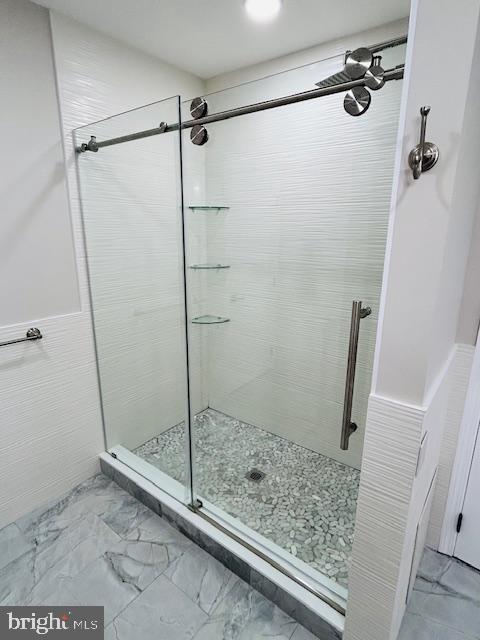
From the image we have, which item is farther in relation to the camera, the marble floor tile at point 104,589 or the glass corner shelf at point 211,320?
the glass corner shelf at point 211,320

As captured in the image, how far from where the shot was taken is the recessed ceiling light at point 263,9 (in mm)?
1379

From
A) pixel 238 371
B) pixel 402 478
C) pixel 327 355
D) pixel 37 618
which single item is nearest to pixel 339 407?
pixel 327 355

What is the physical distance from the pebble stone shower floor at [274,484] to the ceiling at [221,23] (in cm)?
198

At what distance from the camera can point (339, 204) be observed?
1780 millimetres

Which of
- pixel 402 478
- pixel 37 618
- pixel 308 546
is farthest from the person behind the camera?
pixel 308 546

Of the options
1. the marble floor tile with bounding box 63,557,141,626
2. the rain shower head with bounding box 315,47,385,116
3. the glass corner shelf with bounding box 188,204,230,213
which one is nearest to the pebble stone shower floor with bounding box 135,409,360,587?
the marble floor tile with bounding box 63,557,141,626

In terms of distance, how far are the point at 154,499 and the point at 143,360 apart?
2.54ft

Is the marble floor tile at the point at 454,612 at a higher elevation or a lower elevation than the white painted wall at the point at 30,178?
lower

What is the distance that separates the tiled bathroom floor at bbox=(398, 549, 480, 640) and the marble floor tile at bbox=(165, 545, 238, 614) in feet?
2.25

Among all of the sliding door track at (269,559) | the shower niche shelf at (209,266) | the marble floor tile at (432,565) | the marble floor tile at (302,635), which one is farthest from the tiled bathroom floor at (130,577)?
the shower niche shelf at (209,266)

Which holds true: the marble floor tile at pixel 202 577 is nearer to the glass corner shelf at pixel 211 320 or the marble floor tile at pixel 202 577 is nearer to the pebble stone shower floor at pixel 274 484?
the pebble stone shower floor at pixel 274 484

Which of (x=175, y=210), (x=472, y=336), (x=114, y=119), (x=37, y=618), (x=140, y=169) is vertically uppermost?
(x=114, y=119)

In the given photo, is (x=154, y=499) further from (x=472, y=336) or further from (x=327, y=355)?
(x=472, y=336)

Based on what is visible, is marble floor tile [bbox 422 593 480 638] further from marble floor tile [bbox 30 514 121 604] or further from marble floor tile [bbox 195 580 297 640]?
marble floor tile [bbox 30 514 121 604]
